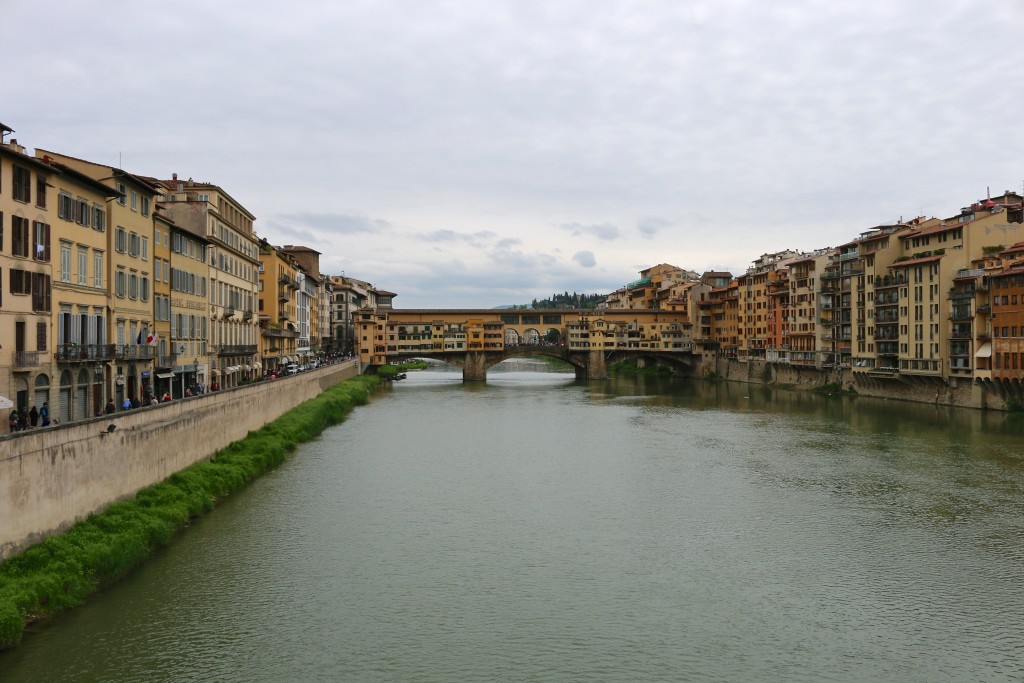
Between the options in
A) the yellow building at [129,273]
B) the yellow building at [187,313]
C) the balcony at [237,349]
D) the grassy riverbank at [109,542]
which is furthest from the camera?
the balcony at [237,349]

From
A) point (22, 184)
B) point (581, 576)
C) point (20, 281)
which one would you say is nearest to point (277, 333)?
point (20, 281)

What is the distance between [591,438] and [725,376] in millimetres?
54194

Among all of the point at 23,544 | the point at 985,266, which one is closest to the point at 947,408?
the point at 985,266

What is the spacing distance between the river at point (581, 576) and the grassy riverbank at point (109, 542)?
0.39 m

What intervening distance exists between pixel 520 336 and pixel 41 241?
3135 inches

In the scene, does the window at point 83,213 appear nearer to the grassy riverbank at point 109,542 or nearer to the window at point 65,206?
the window at point 65,206

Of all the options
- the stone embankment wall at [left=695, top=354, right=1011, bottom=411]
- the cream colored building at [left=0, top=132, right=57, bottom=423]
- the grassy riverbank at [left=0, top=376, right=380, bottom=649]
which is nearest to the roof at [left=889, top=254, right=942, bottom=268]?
the stone embankment wall at [left=695, top=354, right=1011, bottom=411]

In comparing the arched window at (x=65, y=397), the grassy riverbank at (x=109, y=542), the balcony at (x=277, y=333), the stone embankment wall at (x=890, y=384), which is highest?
the balcony at (x=277, y=333)

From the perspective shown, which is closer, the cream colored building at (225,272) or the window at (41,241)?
the window at (41,241)

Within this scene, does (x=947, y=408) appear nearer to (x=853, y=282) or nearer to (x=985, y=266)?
(x=985, y=266)

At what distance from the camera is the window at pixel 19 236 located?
22.3 metres

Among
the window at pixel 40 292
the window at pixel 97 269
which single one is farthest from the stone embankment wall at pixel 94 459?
the window at pixel 97 269

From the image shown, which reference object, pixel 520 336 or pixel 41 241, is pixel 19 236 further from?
pixel 520 336

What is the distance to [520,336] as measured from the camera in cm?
10231
